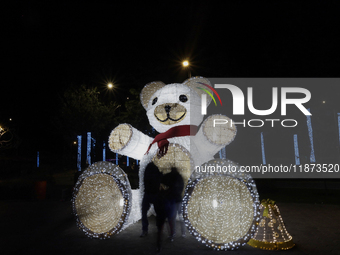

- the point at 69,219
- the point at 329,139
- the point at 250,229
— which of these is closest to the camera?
the point at 250,229

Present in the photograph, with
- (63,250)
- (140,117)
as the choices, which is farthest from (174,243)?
(140,117)

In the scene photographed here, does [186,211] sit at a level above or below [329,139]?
below

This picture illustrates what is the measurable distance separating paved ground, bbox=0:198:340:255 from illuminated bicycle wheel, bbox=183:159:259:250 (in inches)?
15.2

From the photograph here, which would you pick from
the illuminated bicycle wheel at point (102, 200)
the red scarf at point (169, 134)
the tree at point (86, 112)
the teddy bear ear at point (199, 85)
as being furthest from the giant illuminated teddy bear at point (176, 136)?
the tree at point (86, 112)

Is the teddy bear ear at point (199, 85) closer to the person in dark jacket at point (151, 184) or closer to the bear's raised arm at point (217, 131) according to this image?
the bear's raised arm at point (217, 131)

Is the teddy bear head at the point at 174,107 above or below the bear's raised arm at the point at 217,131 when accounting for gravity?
above

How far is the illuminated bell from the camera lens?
12.3ft

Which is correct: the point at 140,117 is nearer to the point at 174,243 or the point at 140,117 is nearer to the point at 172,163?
the point at 172,163

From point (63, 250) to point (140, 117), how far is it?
544 cm

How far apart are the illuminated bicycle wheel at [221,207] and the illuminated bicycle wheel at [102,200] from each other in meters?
0.96

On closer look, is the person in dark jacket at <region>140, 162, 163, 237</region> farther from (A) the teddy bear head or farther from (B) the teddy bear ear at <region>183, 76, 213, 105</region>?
(B) the teddy bear ear at <region>183, 76, 213, 105</region>

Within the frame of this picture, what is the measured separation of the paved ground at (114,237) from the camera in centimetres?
377

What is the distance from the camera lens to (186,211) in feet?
11.4

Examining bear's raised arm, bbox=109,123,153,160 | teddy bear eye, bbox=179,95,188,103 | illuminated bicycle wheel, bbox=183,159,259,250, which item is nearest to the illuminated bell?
illuminated bicycle wheel, bbox=183,159,259,250
